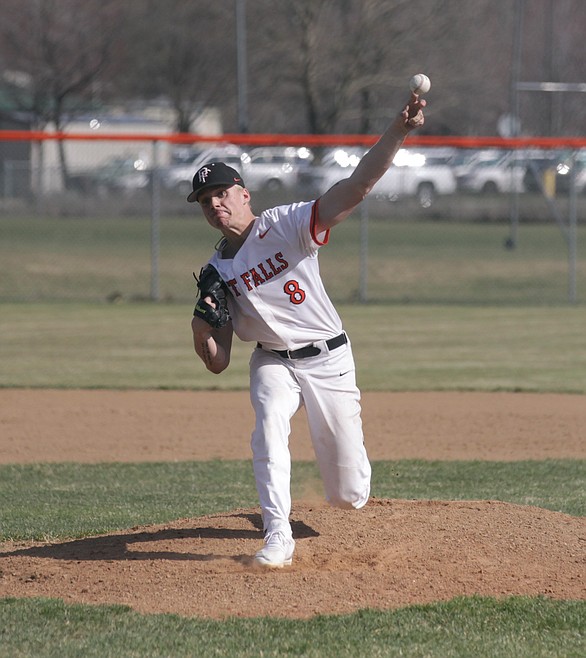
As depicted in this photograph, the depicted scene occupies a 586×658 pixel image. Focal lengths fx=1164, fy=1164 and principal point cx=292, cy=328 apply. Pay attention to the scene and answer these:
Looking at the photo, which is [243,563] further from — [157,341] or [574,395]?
[157,341]

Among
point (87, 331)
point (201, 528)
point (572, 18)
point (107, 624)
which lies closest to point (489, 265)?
point (87, 331)

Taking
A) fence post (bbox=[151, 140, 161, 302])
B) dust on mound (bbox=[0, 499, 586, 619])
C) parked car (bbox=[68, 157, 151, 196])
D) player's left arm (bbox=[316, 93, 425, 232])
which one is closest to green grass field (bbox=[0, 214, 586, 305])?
fence post (bbox=[151, 140, 161, 302])

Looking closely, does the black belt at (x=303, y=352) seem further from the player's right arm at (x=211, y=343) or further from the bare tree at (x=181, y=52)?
the bare tree at (x=181, y=52)

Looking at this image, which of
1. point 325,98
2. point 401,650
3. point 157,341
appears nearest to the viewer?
point 401,650

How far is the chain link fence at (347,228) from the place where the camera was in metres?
18.3

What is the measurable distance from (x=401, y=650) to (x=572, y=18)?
4280 centimetres

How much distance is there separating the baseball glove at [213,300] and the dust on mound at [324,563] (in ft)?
3.35

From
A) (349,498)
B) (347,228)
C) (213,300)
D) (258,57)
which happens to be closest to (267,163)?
(347,228)

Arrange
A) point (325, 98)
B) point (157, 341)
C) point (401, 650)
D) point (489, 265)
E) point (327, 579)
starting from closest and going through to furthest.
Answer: point (401, 650) < point (327, 579) < point (157, 341) < point (489, 265) < point (325, 98)

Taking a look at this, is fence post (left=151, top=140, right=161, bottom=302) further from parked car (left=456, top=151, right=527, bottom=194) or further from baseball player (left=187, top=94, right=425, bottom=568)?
baseball player (left=187, top=94, right=425, bottom=568)

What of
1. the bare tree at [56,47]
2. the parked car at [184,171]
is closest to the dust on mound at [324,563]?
the parked car at [184,171]

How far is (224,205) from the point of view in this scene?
4.85m

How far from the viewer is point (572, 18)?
1714 inches

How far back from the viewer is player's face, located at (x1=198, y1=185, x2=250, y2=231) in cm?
482
